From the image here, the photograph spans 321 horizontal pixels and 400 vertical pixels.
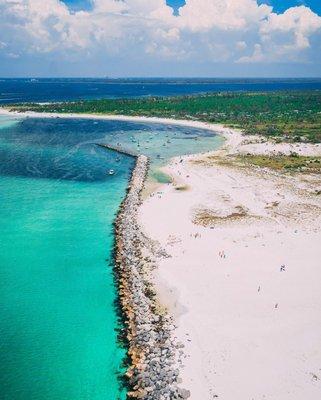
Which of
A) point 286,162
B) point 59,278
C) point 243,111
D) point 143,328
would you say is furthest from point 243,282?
point 243,111

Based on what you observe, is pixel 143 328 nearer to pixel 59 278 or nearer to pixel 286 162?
pixel 59 278

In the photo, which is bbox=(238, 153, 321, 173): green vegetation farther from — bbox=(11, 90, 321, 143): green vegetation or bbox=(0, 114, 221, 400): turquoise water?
bbox=(0, 114, 221, 400): turquoise water

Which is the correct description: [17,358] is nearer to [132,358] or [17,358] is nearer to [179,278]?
[132,358]

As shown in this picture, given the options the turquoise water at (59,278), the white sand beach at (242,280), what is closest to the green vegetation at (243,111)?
the turquoise water at (59,278)

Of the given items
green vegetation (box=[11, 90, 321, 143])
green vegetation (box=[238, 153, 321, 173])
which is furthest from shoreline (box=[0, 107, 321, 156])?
green vegetation (box=[11, 90, 321, 143])

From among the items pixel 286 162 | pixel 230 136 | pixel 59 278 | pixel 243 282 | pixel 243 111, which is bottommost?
pixel 59 278

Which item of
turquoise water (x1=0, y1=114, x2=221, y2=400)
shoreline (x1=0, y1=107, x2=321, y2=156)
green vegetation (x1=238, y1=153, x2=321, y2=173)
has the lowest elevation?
turquoise water (x1=0, y1=114, x2=221, y2=400)
